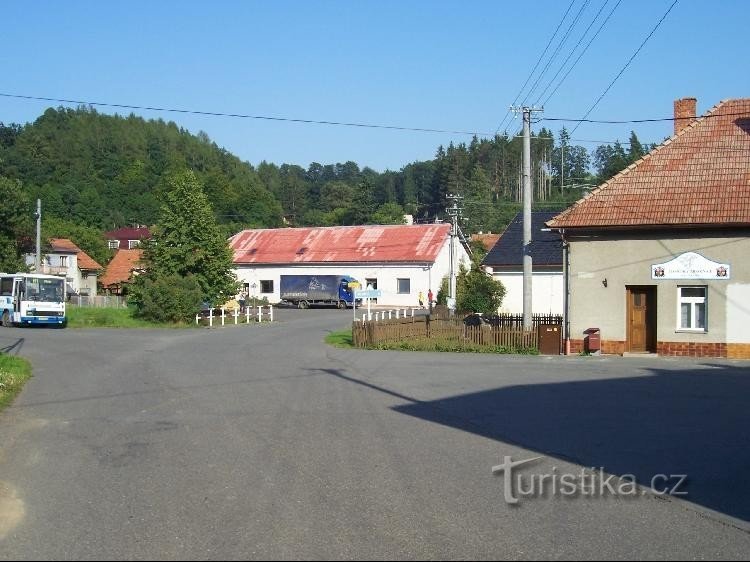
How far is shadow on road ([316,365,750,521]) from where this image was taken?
966cm

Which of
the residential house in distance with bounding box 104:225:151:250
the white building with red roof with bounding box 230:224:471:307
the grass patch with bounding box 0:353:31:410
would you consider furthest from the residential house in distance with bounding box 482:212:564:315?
the residential house in distance with bounding box 104:225:151:250

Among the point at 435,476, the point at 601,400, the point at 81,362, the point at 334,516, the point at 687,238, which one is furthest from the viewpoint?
the point at 687,238

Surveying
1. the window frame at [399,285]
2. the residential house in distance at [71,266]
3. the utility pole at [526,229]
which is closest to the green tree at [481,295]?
the utility pole at [526,229]

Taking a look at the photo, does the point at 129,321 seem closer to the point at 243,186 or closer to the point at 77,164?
the point at 243,186

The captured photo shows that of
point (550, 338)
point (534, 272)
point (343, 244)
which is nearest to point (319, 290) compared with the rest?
point (343, 244)

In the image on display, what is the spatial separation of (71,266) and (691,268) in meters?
70.7

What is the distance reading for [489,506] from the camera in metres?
8.00

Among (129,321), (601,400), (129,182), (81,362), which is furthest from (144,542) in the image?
(129,182)

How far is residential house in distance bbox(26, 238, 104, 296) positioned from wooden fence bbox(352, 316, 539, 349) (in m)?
51.7

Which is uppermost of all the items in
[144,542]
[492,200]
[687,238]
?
[492,200]

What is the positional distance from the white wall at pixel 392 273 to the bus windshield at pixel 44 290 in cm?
2269

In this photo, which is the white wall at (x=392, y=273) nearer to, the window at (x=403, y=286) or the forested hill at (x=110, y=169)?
the window at (x=403, y=286)

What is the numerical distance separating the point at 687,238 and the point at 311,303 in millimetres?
41746

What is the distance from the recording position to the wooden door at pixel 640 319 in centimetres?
2798
